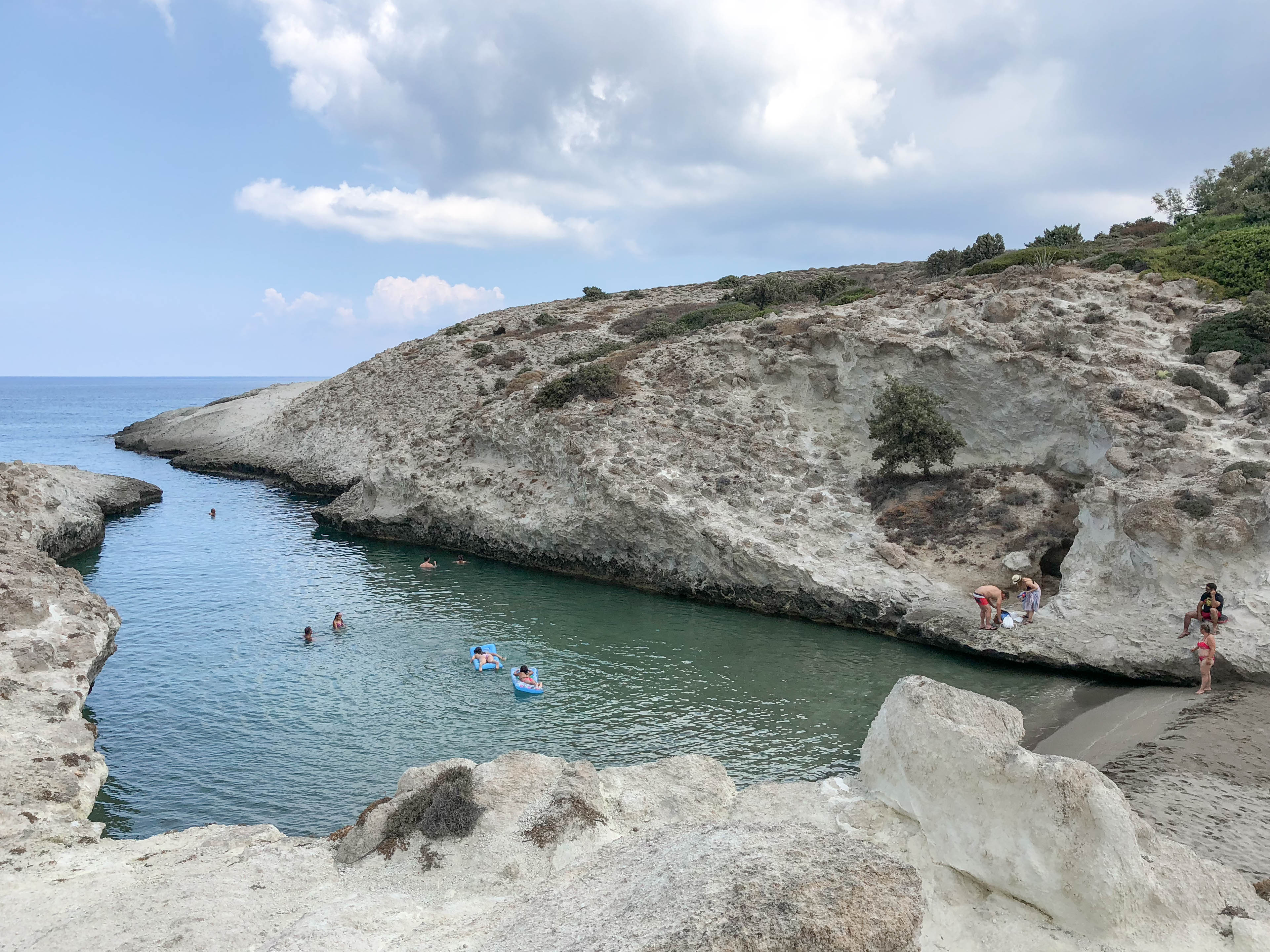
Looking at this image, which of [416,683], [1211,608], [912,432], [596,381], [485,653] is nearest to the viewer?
[1211,608]

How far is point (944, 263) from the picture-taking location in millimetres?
54062

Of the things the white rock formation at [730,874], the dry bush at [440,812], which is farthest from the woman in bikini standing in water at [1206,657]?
the dry bush at [440,812]

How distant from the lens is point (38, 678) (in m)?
19.0

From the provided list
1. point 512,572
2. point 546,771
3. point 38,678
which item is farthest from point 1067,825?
point 512,572

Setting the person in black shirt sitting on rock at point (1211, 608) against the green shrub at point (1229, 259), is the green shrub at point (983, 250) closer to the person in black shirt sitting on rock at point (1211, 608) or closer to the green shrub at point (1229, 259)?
the green shrub at point (1229, 259)

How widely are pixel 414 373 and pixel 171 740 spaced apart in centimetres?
4668

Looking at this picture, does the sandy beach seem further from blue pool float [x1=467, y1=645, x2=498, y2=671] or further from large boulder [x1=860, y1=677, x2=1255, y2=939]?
blue pool float [x1=467, y1=645, x2=498, y2=671]

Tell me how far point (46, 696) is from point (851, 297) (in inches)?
1712

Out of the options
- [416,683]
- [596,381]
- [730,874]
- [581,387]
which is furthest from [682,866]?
[581,387]

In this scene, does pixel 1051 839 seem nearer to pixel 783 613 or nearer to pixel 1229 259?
pixel 783 613

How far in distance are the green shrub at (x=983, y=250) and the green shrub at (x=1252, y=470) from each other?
104 feet

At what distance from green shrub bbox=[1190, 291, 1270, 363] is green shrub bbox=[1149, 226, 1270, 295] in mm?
3507

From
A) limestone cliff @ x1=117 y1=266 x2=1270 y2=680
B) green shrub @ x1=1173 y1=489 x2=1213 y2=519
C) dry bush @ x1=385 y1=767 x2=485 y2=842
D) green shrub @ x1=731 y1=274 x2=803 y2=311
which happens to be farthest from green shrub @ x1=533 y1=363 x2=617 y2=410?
dry bush @ x1=385 y1=767 x2=485 y2=842

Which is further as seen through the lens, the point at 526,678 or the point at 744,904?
the point at 526,678
